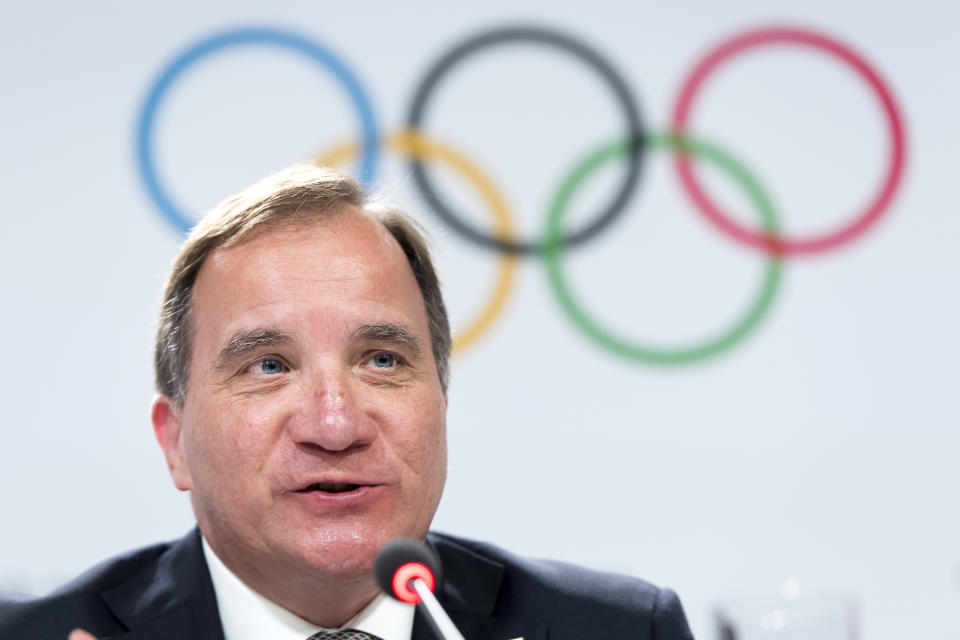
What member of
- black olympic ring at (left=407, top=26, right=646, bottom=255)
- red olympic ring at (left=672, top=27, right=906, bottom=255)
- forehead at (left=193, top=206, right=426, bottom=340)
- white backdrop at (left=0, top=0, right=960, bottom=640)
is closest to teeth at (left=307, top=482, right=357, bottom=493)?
forehead at (left=193, top=206, right=426, bottom=340)

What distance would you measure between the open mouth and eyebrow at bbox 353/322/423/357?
0.19m

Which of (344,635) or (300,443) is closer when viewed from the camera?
(300,443)

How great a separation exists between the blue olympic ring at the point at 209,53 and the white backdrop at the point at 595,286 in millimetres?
28

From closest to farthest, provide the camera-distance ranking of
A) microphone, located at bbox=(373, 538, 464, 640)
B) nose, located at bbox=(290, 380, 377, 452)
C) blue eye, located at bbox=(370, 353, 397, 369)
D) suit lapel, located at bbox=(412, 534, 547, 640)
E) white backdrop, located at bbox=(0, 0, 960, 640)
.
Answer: microphone, located at bbox=(373, 538, 464, 640), nose, located at bbox=(290, 380, 377, 452), blue eye, located at bbox=(370, 353, 397, 369), suit lapel, located at bbox=(412, 534, 547, 640), white backdrop, located at bbox=(0, 0, 960, 640)

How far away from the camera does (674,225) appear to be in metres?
3.84

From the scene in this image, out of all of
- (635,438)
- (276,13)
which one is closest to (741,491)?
(635,438)

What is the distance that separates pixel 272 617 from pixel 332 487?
0.78 ft

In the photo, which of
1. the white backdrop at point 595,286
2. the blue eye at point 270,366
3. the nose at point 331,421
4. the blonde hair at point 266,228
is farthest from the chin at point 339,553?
the white backdrop at point 595,286

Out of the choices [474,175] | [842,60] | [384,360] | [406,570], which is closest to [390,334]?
[384,360]

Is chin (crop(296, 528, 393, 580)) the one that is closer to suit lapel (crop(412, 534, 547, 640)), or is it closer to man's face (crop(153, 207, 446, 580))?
man's face (crop(153, 207, 446, 580))

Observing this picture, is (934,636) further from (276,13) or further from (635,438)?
(276,13)

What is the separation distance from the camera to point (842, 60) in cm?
393

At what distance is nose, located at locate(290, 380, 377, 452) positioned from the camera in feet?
5.04

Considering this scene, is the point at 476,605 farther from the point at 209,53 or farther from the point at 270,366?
the point at 209,53
